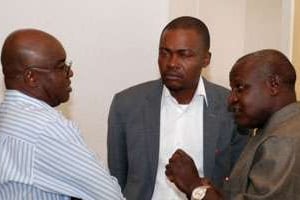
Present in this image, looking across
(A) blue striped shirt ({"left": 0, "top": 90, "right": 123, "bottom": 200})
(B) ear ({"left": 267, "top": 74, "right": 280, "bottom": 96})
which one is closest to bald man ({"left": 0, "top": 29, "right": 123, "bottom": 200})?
(A) blue striped shirt ({"left": 0, "top": 90, "right": 123, "bottom": 200})

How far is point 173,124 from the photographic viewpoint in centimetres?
204

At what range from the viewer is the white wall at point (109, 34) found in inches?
95.6

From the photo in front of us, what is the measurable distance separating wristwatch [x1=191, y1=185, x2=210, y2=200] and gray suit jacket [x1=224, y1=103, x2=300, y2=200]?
11 cm

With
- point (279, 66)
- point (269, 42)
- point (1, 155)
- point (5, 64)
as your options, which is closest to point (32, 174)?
point (1, 155)

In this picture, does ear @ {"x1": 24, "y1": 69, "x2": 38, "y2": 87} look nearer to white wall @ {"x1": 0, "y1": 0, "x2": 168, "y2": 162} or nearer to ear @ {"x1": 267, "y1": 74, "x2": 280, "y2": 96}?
ear @ {"x1": 267, "y1": 74, "x2": 280, "y2": 96}

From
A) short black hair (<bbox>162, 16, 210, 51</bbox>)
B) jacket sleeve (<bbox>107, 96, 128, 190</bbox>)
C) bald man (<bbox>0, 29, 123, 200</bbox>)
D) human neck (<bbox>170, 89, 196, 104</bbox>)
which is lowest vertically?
jacket sleeve (<bbox>107, 96, 128, 190</bbox>)

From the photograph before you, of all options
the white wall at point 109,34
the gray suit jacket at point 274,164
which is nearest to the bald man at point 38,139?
the gray suit jacket at point 274,164

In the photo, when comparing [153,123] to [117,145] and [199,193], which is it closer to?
[117,145]

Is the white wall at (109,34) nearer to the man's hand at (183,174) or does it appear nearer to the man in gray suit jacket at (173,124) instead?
the man in gray suit jacket at (173,124)

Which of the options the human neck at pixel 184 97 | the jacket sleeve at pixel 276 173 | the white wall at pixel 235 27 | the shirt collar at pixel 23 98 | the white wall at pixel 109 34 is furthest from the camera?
the white wall at pixel 235 27

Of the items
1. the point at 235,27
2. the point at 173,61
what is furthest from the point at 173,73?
the point at 235,27

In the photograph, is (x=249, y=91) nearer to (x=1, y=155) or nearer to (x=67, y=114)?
(x=1, y=155)

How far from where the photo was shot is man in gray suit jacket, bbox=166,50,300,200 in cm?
126

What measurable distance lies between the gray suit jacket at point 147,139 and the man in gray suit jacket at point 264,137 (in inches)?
15.5
